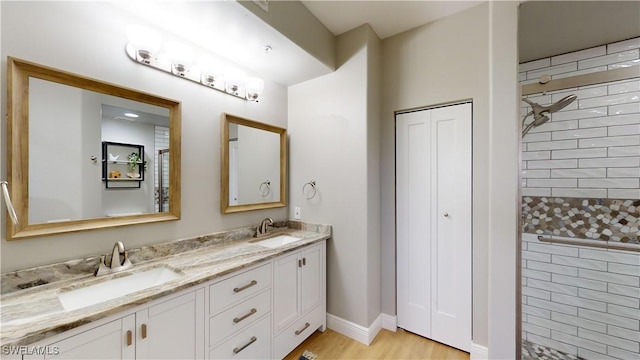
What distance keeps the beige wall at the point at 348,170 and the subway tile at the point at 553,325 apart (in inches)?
44.0

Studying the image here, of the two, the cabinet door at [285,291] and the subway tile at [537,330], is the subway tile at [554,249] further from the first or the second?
the cabinet door at [285,291]

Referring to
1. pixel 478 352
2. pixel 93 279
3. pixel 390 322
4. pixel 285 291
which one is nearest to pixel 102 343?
pixel 93 279

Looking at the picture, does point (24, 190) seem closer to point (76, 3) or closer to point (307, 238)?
point (76, 3)

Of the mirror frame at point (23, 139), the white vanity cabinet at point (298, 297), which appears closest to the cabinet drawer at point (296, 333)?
the white vanity cabinet at point (298, 297)

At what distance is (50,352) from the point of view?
822 millimetres

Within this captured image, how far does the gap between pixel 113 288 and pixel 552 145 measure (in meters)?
2.92

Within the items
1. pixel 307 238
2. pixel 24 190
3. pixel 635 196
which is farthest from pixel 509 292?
pixel 24 190

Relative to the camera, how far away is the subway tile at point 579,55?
5.28ft

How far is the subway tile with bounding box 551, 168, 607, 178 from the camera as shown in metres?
1.58

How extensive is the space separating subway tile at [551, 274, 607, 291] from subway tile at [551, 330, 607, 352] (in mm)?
361

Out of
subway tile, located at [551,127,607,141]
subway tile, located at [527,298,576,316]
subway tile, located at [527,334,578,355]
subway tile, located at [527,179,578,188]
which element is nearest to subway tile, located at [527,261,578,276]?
subway tile, located at [527,298,576,316]

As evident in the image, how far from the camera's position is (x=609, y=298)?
1.58 meters

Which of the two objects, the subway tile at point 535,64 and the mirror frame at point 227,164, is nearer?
the subway tile at point 535,64

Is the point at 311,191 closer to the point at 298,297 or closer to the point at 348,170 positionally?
the point at 348,170
